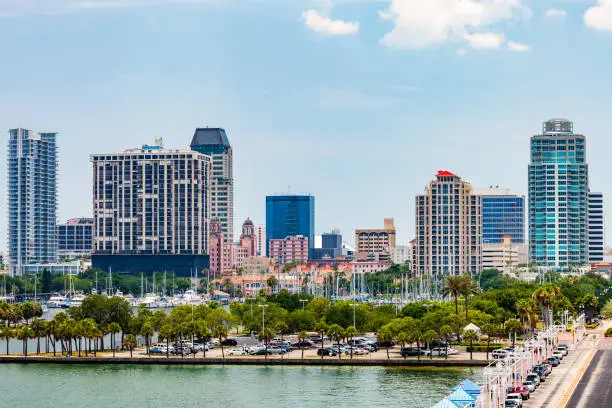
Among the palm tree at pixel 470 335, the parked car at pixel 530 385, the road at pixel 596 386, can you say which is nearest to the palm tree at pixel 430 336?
→ the palm tree at pixel 470 335

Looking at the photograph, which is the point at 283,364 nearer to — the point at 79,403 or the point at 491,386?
the point at 79,403

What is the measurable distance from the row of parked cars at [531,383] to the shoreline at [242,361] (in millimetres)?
14133

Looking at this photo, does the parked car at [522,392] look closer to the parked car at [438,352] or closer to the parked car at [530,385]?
the parked car at [530,385]

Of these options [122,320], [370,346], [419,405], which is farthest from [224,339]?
[419,405]

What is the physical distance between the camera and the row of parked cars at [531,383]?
321 feet

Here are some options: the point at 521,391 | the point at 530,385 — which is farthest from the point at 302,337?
the point at 521,391

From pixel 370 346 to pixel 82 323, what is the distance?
38.0m

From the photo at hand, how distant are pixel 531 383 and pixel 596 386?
6.52 m

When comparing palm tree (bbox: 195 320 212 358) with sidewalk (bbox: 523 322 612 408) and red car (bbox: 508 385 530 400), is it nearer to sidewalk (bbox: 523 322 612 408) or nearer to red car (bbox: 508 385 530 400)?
sidewalk (bbox: 523 322 612 408)

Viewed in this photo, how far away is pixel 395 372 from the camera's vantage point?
142000 mm

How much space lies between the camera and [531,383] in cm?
11050

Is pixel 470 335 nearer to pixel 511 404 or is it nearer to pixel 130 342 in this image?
pixel 130 342

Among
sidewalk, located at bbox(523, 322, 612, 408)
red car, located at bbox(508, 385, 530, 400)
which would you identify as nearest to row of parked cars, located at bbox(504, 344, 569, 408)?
red car, located at bbox(508, 385, 530, 400)

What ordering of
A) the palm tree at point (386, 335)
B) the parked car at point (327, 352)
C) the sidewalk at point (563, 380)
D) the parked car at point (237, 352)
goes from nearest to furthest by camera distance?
the sidewalk at point (563, 380), the palm tree at point (386, 335), the parked car at point (327, 352), the parked car at point (237, 352)
